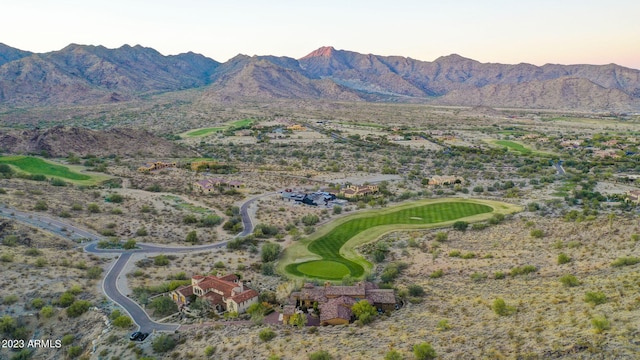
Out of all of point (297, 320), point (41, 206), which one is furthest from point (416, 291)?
point (41, 206)

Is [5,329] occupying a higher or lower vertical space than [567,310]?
lower

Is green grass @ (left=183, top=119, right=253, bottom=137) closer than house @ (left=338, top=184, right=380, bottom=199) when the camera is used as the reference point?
No

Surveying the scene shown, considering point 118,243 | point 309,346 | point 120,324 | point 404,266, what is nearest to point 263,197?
point 118,243

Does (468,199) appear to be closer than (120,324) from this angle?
No

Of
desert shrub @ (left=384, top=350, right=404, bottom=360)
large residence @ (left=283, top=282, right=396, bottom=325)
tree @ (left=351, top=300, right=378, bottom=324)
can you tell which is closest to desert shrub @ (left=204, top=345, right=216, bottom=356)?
large residence @ (left=283, top=282, right=396, bottom=325)

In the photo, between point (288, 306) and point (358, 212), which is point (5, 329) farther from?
point (358, 212)

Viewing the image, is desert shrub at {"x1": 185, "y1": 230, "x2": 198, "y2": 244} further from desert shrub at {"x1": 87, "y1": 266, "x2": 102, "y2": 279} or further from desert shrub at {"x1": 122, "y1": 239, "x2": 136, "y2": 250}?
desert shrub at {"x1": 87, "y1": 266, "x2": 102, "y2": 279}
